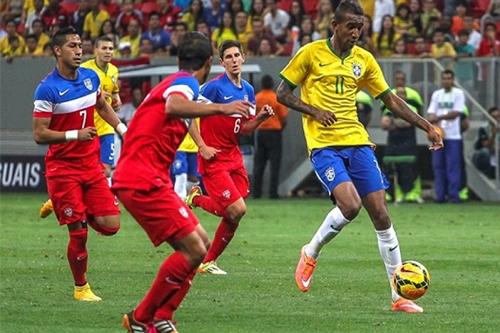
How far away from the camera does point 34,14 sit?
114 feet

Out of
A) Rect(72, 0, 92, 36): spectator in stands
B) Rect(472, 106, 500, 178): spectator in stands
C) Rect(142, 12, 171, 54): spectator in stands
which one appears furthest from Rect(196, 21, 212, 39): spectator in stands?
Rect(472, 106, 500, 178): spectator in stands

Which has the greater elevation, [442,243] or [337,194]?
[337,194]

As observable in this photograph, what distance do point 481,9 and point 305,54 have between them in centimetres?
1836

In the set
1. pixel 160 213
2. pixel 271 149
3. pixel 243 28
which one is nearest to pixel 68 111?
pixel 160 213

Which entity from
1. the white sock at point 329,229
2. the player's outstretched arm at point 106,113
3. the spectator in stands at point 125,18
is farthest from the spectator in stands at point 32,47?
the white sock at point 329,229

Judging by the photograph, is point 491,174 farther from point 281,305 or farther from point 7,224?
point 281,305

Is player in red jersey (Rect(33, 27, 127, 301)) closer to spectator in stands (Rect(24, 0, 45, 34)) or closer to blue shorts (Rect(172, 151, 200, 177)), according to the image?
blue shorts (Rect(172, 151, 200, 177))

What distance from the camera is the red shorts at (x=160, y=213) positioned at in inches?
393

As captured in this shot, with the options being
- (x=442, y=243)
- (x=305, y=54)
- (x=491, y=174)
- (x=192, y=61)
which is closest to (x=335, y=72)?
(x=305, y=54)

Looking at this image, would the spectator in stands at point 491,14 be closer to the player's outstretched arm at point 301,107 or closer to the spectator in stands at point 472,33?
the spectator in stands at point 472,33

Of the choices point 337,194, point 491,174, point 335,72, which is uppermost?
point 335,72

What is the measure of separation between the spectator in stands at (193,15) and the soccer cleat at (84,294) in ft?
64.3

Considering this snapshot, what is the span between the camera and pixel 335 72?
1291 centimetres

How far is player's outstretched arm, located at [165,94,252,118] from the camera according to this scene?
31.8ft
